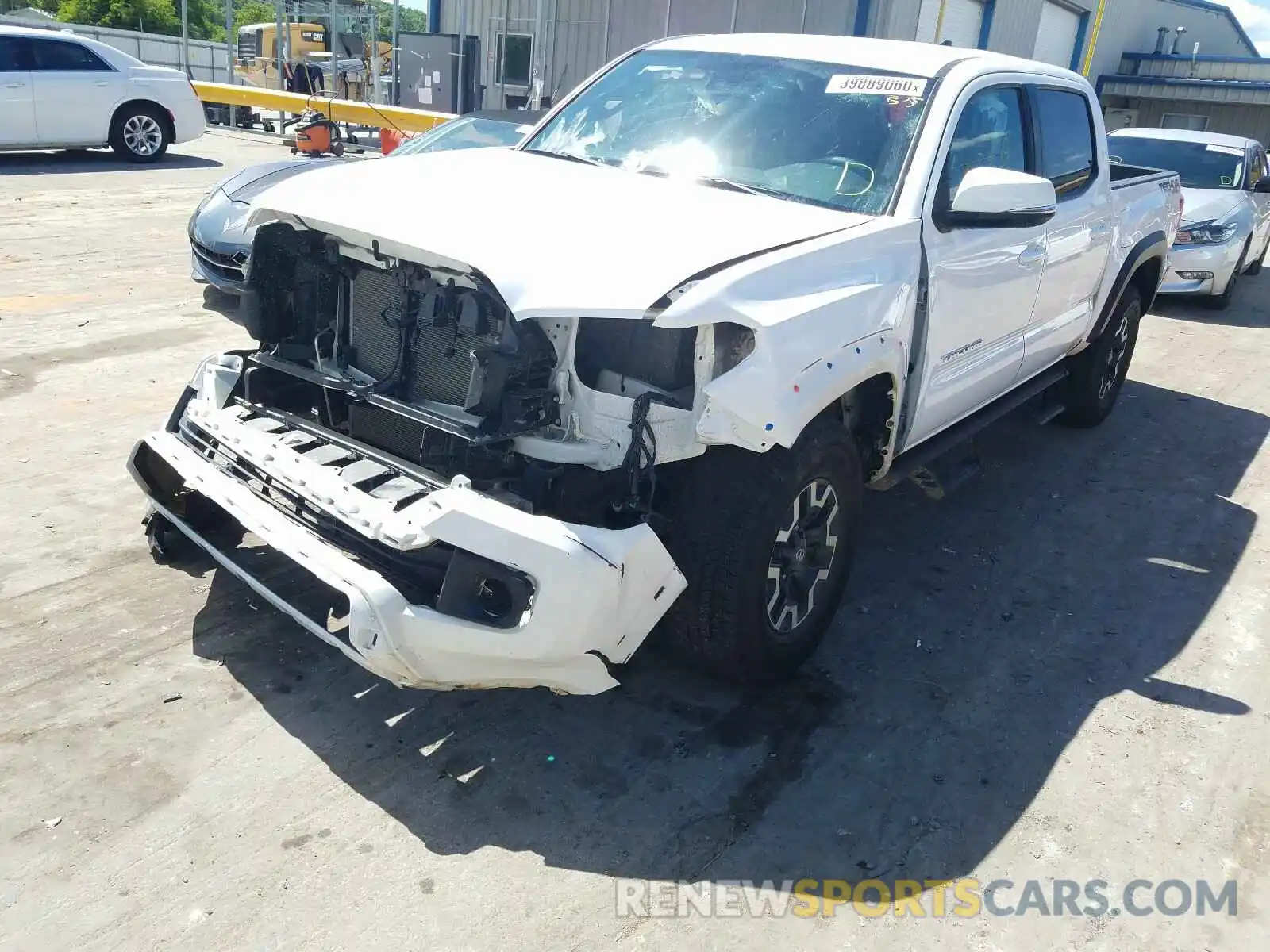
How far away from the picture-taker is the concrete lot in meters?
2.62

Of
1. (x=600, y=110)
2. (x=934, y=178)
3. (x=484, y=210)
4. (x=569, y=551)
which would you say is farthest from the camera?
(x=600, y=110)

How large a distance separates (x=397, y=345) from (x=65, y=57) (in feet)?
42.6

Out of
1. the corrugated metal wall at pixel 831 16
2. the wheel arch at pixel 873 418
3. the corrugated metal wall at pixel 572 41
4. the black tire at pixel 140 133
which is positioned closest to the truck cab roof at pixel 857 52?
the wheel arch at pixel 873 418

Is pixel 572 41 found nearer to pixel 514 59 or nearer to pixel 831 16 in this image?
pixel 514 59

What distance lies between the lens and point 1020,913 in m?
2.73

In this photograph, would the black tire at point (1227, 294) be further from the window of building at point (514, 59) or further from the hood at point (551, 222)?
the window of building at point (514, 59)

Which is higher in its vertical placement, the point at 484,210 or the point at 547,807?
the point at 484,210

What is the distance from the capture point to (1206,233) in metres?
10.0

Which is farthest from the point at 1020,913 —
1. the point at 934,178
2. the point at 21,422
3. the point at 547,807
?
the point at 21,422

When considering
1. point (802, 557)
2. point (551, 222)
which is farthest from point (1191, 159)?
point (551, 222)

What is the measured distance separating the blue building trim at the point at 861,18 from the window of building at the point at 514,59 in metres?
6.85

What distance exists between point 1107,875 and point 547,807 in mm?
1530

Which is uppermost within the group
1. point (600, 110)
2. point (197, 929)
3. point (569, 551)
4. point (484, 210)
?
point (600, 110)

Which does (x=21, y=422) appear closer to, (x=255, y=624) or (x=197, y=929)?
(x=255, y=624)
